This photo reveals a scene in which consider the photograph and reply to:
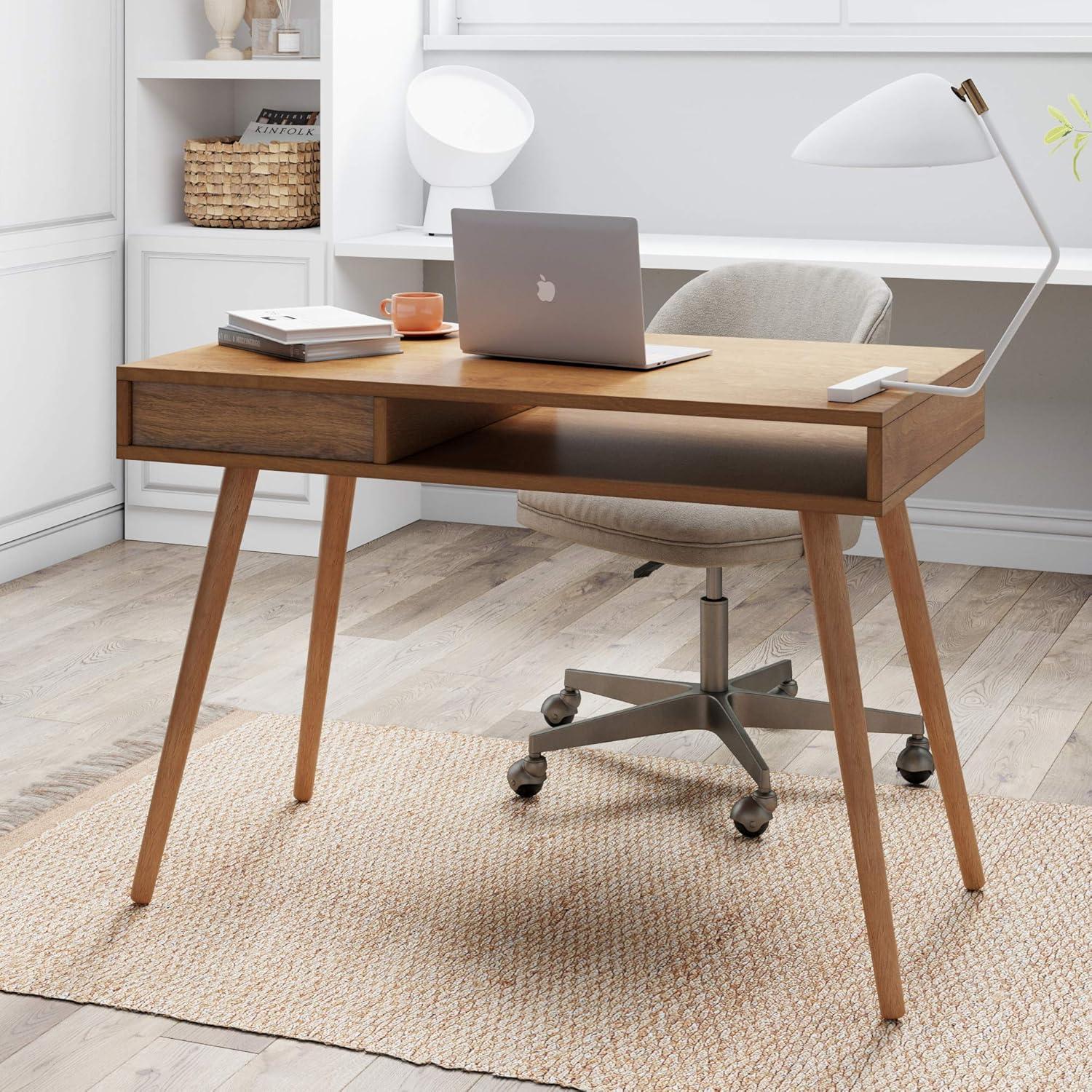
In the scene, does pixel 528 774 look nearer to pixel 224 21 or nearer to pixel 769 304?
pixel 769 304

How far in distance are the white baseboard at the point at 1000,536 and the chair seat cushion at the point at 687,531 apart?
1684 millimetres

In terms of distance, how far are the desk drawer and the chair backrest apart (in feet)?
2.72

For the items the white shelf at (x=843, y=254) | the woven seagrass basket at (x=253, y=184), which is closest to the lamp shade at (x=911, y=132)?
the white shelf at (x=843, y=254)

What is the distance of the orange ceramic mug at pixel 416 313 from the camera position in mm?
2188

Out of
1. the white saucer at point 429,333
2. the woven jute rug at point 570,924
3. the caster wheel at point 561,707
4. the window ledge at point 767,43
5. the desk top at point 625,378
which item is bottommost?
the woven jute rug at point 570,924

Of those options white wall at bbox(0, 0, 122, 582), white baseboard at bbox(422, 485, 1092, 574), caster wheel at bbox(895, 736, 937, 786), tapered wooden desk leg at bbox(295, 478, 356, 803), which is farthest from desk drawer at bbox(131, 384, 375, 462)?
white baseboard at bbox(422, 485, 1092, 574)

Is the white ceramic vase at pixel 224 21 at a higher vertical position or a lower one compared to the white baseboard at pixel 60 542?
higher

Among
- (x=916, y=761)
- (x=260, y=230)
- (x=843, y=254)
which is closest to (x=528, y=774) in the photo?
(x=916, y=761)

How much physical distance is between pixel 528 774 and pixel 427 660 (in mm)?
738

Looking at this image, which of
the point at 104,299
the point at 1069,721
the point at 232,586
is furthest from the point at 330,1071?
the point at 104,299

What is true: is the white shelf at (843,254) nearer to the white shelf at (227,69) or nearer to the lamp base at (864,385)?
the white shelf at (227,69)

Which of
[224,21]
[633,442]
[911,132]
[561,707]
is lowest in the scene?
[561,707]

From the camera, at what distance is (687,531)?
220 cm

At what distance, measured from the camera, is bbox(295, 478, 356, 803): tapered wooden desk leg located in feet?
7.52
